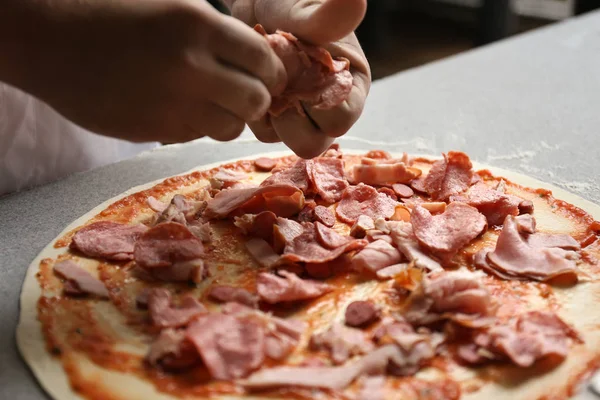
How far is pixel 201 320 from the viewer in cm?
113

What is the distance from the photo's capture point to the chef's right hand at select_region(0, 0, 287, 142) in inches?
45.1

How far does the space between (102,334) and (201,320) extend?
7.6 inches

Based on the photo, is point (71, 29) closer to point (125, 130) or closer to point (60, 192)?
point (125, 130)

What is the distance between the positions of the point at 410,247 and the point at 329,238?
18 cm

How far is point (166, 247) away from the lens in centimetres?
136

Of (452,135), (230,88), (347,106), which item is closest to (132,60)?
(230,88)

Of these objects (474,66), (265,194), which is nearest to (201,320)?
(265,194)

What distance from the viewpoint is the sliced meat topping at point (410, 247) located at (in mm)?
1354

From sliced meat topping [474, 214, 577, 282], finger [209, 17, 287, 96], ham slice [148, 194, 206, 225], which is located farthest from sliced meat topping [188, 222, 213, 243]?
sliced meat topping [474, 214, 577, 282]

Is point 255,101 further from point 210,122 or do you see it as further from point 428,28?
point 428,28

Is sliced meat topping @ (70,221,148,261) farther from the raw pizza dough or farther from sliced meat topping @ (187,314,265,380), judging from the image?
sliced meat topping @ (187,314,265,380)

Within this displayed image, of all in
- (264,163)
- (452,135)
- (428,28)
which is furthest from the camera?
(428,28)

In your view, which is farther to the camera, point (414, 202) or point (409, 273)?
point (414, 202)

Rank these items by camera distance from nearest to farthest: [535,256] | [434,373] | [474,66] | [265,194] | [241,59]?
1. [434,373]
2. [241,59]
3. [535,256]
4. [265,194]
5. [474,66]
